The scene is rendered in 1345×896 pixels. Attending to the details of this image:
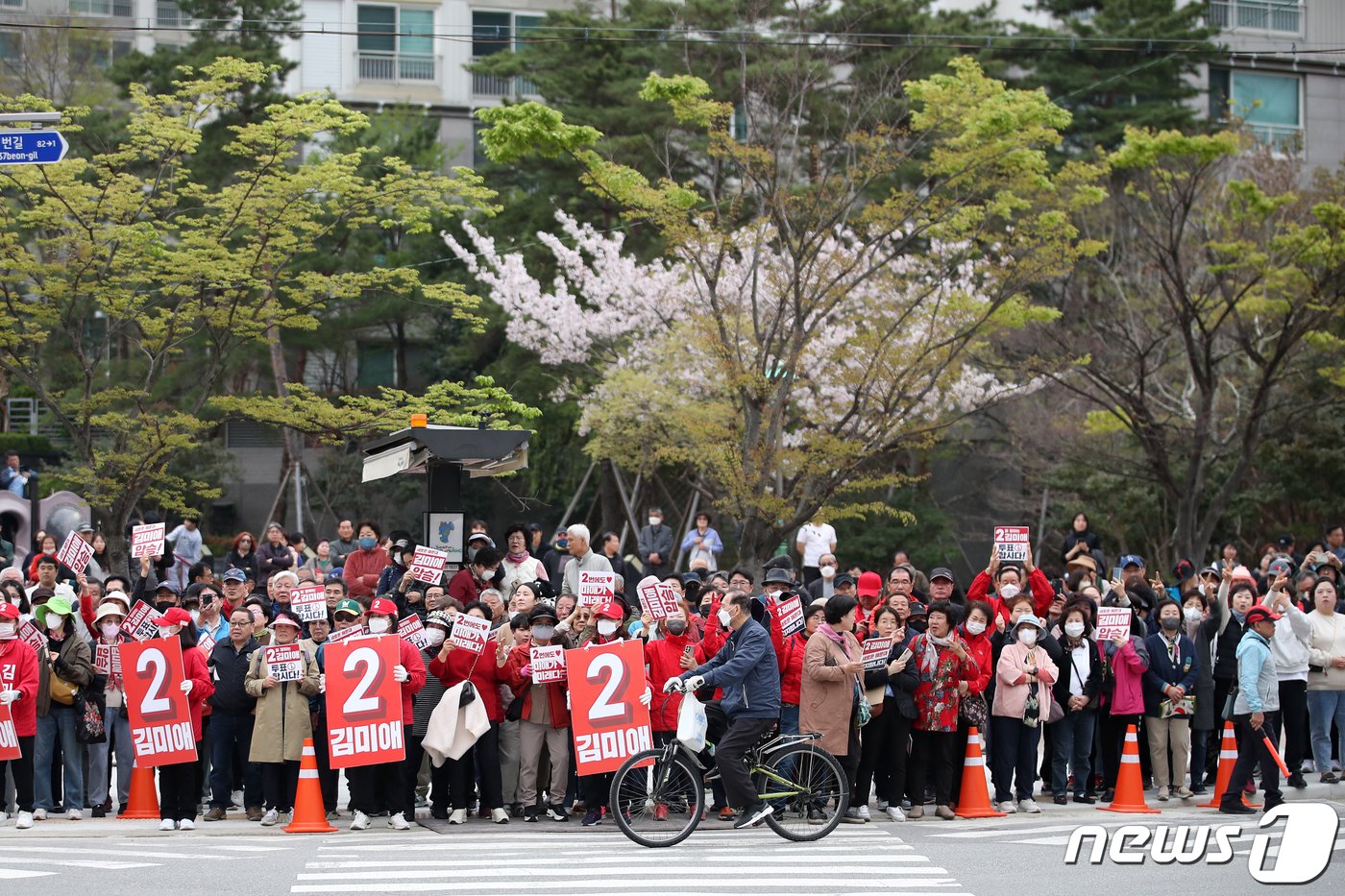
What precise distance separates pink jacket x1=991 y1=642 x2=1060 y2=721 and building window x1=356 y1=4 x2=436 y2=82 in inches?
1363

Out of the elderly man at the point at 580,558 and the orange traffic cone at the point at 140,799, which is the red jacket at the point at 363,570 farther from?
the orange traffic cone at the point at 140,799

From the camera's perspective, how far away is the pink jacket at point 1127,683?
1452cm

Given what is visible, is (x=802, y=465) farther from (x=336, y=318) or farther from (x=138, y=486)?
(x=336, y=318)

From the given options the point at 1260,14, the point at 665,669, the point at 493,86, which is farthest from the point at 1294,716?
the point at 1260,14

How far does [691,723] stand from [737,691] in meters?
0.47

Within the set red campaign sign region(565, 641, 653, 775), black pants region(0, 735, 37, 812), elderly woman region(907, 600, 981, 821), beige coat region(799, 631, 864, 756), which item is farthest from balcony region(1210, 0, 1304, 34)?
black pants region(0, 735, 37, 812)

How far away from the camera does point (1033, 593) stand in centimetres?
1634

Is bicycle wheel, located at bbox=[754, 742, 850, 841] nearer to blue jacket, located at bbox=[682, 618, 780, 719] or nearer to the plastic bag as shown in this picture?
blue jacket, located at bbox=[682, 618, 780, 719]

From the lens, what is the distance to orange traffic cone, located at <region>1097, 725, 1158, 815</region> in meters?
13.9

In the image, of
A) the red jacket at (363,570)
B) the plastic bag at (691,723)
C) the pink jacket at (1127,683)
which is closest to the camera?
the plastic bag at (691,723)

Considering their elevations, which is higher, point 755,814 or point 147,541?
point 147,541

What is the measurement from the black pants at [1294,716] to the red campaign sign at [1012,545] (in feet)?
9.10

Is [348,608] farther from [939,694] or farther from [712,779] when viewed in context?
[939,694]

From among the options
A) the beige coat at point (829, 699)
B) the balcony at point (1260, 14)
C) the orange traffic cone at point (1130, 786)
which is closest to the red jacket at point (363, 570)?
the beige coat at point (829, 699)
